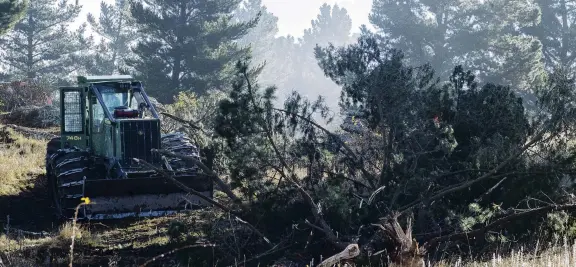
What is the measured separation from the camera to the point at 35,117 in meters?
26.7

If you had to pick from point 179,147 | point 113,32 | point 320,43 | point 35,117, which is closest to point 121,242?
point 179,147

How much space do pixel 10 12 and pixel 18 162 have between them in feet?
58.3

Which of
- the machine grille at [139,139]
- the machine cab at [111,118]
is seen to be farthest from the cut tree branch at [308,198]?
the machine cab at [111,118]

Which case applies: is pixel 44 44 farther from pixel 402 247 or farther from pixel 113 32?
pixel 402 247

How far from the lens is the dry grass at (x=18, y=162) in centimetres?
1535

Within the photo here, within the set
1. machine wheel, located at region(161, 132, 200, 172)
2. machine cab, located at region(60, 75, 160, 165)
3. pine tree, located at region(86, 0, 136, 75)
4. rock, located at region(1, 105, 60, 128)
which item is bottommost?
machine wheel, located at region(161, 132, 200, 172)

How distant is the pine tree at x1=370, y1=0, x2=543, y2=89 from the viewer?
36031 millimetres

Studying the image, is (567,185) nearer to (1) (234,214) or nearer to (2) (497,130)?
(2) (497,130)

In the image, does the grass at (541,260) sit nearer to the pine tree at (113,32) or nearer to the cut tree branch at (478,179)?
the cut tree branch at (478,179)

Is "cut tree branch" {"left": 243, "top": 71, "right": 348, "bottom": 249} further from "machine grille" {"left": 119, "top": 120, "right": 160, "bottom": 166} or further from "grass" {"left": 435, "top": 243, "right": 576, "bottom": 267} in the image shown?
"machine grille" {"left": 119, "top": 120, "right": 160, "bottom": 166}

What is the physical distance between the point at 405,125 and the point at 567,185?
8.03 feet

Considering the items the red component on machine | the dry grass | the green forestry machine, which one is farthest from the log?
the dry grass

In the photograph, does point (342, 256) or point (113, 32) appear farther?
point (113, 32)

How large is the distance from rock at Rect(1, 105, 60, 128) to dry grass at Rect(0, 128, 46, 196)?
3.90 m
